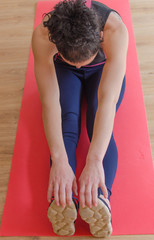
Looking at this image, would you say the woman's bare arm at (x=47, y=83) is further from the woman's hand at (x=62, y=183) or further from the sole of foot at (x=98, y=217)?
the sole of foot at (x=98, y=217)

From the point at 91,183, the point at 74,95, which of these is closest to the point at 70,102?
the point at 74,95

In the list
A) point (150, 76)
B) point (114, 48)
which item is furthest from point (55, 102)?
point (150, 76)

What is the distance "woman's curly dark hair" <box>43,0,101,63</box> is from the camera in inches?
30.9

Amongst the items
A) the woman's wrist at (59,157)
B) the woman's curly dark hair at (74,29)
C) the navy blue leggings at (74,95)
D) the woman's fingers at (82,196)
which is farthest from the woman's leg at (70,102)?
the woman's curly dark hair at (74,29)

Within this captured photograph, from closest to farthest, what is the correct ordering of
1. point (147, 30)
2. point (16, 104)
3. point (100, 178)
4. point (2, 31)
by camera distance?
point (100, 178), point (16, 104), point (147, 30), point (2, 31)

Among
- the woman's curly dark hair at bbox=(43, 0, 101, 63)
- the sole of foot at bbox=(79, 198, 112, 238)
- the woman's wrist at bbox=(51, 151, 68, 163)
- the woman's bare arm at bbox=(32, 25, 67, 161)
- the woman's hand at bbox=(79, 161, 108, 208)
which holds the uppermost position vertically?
the woman's curly dark hair at bbox=(43, 0, 101, 63)

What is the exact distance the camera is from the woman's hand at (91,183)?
0.91 metres

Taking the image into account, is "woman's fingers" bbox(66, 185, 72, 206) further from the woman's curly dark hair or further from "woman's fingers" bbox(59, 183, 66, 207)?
the woman's curly dark hair

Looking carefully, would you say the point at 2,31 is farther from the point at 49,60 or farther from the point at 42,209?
the point at 42,209

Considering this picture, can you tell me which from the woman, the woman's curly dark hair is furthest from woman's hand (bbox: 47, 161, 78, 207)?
the woman's curly dark hair

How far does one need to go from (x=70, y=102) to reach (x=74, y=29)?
45 cm

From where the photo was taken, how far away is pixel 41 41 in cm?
106

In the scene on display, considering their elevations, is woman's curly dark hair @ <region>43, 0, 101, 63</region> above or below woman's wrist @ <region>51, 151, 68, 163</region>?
above

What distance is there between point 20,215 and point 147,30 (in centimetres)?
146
